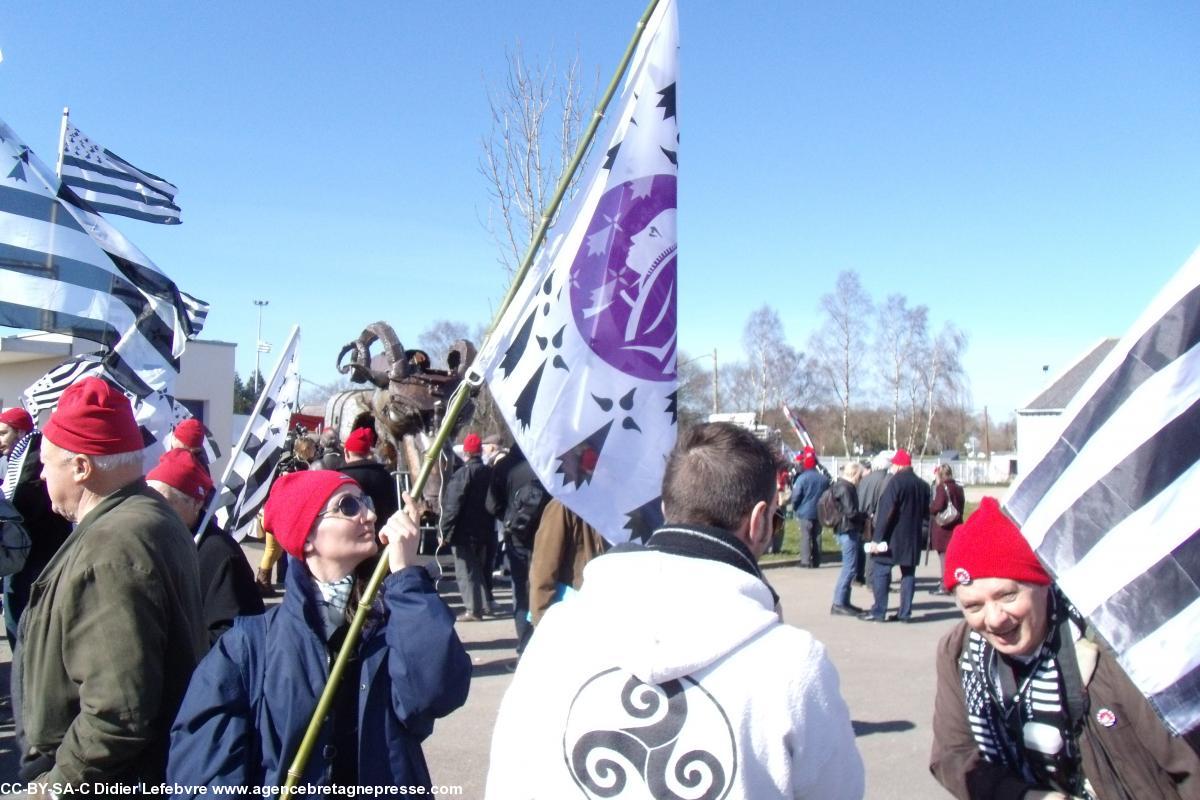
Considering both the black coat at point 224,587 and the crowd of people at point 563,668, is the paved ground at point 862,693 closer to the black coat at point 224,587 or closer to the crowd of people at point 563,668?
the black coat at point 224,587

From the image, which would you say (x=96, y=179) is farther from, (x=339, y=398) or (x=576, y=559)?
(x=576, y=559)

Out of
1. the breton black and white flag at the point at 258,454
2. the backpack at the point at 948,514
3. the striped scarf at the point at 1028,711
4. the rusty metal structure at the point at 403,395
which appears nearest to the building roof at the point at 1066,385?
the backpack at the point at 948,514

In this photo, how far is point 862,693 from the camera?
7316 mm

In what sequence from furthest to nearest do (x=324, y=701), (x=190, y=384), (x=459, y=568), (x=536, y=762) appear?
(x=190, y=384)
(x=459, y=568)
(x=324, y=701)
(x=536, y=762)

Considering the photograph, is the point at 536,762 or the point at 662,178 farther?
the point at 662,178

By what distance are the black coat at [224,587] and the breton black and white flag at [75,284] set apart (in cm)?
295

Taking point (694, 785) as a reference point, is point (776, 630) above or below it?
above

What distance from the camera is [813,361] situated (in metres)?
58.3

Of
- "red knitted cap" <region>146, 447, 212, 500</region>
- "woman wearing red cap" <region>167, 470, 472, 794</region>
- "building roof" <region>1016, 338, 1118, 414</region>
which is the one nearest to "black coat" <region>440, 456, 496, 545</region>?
"red knitted cap" <region>146, 447, 212, 500</region>

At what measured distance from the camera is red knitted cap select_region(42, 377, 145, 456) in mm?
2922

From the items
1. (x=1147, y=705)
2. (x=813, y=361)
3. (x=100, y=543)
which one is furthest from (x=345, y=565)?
(x=813, y=361)

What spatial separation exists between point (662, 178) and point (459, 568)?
7.41 meters

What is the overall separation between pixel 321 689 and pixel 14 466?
15.2 ft

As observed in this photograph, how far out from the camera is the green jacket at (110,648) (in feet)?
8.23
